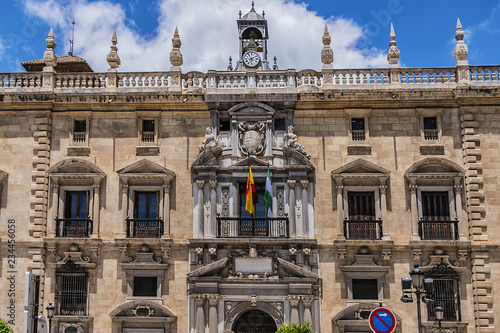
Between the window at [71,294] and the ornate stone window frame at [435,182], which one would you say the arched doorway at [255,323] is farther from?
the ornate stone window frame at [435,182]

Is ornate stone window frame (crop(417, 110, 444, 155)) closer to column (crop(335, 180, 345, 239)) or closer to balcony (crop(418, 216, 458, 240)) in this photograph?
balcony (crop(418, 216, 458, 240))

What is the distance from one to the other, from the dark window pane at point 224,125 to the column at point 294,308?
6630 millimetres

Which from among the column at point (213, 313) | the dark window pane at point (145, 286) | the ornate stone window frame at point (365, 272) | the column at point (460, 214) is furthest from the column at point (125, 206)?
the column at point (460, 214)

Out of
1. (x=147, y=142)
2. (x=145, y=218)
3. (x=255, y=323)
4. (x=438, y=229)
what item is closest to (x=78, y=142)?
(x=147, y=142)

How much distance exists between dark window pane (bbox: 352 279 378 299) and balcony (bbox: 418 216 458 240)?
2434 mm

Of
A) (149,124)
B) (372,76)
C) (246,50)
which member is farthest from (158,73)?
(372,76)

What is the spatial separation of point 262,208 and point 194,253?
2.99 metres

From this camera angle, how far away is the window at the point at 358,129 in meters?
23.7

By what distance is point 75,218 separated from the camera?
23297 mm

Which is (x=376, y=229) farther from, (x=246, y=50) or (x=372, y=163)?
(x=246, y=50)

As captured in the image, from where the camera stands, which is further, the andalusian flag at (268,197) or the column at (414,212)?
the column at (414,212)

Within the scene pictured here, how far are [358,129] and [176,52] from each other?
7.60m

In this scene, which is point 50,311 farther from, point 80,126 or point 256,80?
point 256,80

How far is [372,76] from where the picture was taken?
24.2 m
